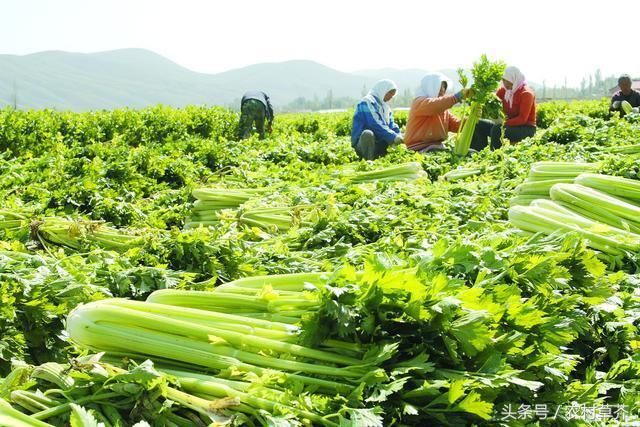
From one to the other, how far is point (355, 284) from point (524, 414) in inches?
27.8

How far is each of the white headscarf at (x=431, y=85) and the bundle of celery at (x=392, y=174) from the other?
3391mm

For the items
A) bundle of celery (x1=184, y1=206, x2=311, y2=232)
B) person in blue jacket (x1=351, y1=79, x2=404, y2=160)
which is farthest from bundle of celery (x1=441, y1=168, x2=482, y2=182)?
person in blue jacket (x1=351, y1=79, x2=404, y2=160)

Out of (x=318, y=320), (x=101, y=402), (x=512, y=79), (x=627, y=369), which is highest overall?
(x=512, y=79)

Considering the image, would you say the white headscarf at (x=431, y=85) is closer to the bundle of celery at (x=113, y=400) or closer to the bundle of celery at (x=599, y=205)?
the bundle of celery at (x=599, y=205)

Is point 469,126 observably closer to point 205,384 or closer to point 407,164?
point 407,164

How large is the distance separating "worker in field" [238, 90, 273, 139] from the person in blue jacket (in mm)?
5519

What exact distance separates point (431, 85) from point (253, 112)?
21.1 ft

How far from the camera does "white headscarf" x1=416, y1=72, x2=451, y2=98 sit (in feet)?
31.8

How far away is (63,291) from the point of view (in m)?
3.12

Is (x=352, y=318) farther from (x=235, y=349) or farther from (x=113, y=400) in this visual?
(x=113, y=400)

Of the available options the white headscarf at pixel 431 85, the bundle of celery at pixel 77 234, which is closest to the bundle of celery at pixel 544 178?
the bundle of celery at pixel 77 234

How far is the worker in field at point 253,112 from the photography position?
15.1 m

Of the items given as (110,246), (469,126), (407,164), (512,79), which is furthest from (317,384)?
(512,79)

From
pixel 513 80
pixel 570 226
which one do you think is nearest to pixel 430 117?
pixel 513 80
